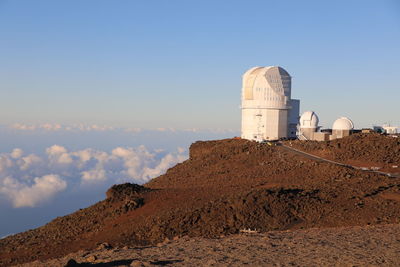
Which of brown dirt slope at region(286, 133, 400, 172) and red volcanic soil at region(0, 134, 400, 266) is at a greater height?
brown dirt slope at region(286, 133, 400, 172)

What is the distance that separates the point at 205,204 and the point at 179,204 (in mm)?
1734

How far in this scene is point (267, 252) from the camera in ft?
38.8

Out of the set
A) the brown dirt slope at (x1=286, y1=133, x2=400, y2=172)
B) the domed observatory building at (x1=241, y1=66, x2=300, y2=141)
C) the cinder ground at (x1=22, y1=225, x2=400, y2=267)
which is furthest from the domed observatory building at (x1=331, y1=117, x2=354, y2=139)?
the cinder ground at (x1=22, y1=225, x2=400, y2=267)

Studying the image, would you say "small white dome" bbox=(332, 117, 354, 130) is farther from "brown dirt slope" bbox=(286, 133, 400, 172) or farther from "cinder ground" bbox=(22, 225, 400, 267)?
"cinder ground" bbox=(22, 225, 400, 267)

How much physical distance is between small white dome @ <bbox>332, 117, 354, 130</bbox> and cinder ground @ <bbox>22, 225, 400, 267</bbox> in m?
30.2

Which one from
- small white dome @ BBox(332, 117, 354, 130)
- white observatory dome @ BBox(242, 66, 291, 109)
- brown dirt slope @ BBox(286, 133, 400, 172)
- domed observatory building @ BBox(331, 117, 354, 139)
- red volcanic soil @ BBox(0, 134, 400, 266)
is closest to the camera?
red volcanic soil @ BBox(0, 134, 400, 266)

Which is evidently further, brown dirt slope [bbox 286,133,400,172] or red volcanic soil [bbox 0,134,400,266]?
brown dirt slope [bbox 286,133,400,172]

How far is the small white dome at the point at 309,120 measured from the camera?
4550 centimetres

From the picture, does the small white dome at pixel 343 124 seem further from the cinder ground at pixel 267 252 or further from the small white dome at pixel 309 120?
the cinder ground at pixel 267 252

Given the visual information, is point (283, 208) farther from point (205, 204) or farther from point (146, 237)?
point (146, 237)

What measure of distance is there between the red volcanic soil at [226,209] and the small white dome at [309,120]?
16.8 metres

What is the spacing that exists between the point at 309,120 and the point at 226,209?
3006 centimetres

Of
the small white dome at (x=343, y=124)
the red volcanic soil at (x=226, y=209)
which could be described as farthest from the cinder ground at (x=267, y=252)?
the small white dome at (x=343, y=124)

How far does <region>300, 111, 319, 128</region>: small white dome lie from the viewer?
149 feet
